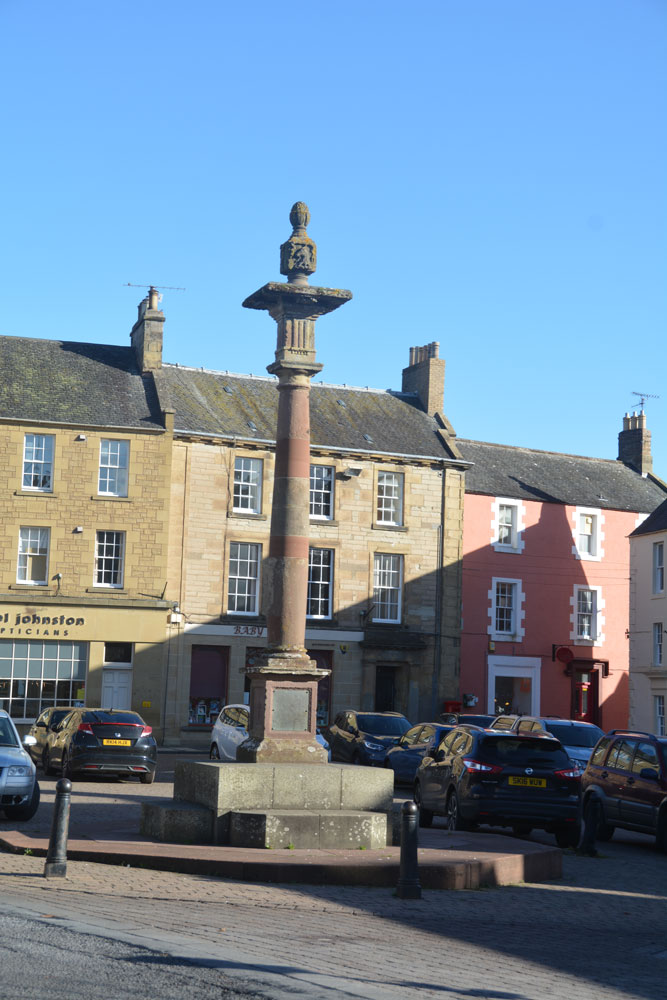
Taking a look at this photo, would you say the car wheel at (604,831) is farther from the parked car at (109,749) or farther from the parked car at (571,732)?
the parked car at (109,749)

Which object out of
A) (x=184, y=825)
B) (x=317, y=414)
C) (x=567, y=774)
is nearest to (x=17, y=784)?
(x=184, y=825)

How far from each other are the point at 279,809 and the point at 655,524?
30.2m

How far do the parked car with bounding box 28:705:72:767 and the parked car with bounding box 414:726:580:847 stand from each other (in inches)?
478

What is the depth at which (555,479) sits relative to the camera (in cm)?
4756

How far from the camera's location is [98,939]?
879cm

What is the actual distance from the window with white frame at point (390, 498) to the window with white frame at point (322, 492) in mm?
1710

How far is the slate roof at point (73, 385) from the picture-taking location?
124ft

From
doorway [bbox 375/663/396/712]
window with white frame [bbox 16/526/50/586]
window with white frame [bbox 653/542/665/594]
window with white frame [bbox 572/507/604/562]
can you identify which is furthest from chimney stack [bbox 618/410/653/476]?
window with white frame [bbox 16/526/50/586]

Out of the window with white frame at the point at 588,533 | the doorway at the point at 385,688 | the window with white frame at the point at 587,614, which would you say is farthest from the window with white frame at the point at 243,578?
the window with white frame at the point at 588,533

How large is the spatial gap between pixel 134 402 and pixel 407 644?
1149cm

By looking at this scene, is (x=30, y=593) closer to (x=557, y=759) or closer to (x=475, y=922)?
(x=557, y=759)

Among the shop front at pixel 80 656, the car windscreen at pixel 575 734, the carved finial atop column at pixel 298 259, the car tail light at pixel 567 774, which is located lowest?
the car tail light at pixel 567 774

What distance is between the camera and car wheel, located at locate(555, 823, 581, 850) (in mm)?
17562

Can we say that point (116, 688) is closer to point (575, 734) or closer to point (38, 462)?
point (38, 462)
